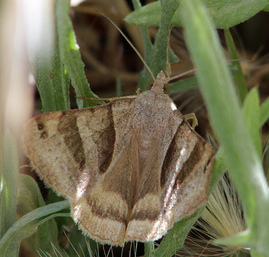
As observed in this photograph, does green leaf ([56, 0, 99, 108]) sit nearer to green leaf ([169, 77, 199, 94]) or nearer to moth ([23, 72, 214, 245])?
moth ([23, 72, 214, 245])

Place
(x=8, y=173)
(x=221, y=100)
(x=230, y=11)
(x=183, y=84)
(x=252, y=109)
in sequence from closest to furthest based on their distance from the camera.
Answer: (x=221, y=100) < (x=252, y=109) < (x=8, y=173) < (x=230, y=11) < (x=183, y=84)

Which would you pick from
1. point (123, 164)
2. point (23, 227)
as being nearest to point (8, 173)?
point (23, 227)

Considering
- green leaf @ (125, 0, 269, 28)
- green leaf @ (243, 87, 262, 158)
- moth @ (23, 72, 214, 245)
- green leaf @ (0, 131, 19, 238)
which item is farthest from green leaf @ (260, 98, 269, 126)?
green leaf @ (0, 131, 19, 238)

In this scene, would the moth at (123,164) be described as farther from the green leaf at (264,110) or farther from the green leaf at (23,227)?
the green leaf at (264,110)

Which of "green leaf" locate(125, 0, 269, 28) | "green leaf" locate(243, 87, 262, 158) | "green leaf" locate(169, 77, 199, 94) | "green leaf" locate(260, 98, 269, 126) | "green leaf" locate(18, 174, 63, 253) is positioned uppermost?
"green leaf" locate(125, 0, 269, 28)

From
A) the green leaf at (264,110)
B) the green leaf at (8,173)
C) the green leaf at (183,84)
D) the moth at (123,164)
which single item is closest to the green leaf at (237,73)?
the green leaf at (183,84)

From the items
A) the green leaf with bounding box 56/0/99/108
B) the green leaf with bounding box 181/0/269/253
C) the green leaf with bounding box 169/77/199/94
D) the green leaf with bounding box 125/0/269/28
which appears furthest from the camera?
the green leaf with bounding box 169/77/199/94

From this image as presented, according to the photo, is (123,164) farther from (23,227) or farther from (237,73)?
(237,73)

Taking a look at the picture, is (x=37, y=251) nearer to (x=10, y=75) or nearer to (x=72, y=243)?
(x=72, y=243)

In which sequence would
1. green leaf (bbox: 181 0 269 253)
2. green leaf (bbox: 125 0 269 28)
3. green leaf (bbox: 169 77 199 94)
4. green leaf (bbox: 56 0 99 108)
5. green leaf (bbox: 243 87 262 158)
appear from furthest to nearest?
green leaf (bbox: 169 77 199 94), green leaf (bbox: 125 0 269 28), green leaf (bbox: 56 0 99 108), green leaf (bbox: 243 87 262 158), green leaf (bbox: 181 0 269 253)
